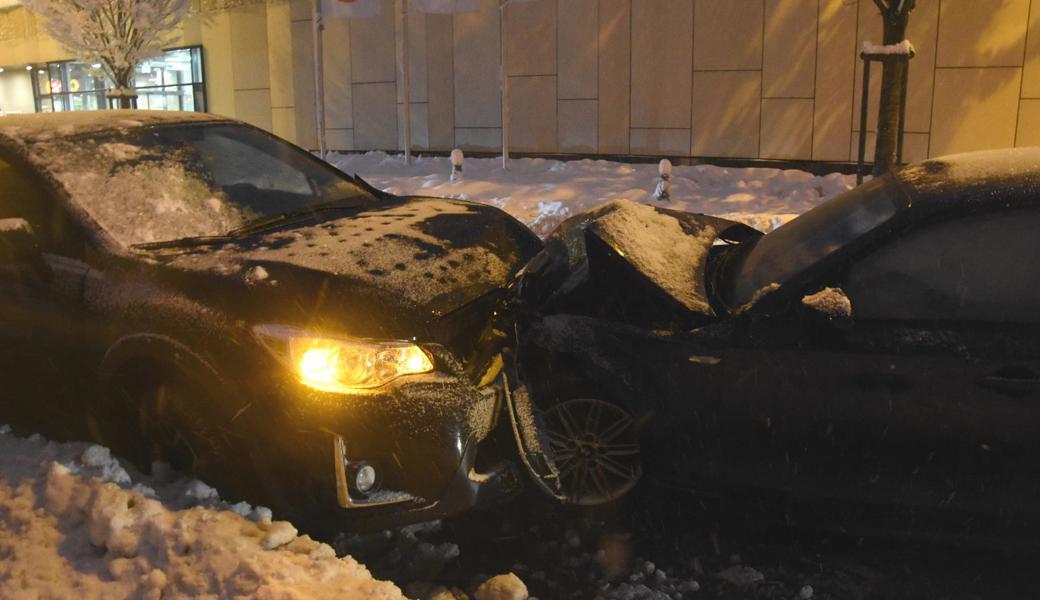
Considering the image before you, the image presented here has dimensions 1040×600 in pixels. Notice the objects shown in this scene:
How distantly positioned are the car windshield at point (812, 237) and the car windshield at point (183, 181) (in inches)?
85.7

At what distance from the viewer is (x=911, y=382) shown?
3.16 metres

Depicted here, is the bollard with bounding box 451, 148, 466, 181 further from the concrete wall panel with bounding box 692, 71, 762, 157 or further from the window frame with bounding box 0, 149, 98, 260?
the window frame with bounding box 0, 149, 98, 260

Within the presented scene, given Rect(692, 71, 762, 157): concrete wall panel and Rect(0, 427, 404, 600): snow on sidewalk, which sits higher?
Rect(692, 71, 762, 157): concrete wall panel

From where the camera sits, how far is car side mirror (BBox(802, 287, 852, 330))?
319 cm

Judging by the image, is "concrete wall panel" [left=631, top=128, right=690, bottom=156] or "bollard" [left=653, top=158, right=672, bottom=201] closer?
"bollard" [left=653, top=158, right=672, bottom=201]

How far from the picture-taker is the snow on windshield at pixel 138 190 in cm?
385

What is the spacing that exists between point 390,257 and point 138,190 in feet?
4.17

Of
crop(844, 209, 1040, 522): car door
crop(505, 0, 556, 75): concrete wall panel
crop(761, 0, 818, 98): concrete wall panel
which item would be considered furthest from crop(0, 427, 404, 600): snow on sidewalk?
crop(505, 0, 556, 75): concrete wall panel

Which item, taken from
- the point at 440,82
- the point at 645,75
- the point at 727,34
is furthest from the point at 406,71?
the point at 727,34

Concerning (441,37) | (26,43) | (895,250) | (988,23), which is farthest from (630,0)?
(26,43)

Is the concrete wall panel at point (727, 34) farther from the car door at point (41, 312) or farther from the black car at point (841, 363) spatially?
the car door at point (41, 312)

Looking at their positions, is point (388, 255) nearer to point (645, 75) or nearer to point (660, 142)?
point (660, 142)

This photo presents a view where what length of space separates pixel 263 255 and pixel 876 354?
239cm

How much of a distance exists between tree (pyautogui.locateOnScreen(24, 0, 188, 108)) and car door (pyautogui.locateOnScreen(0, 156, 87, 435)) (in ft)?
41.0
